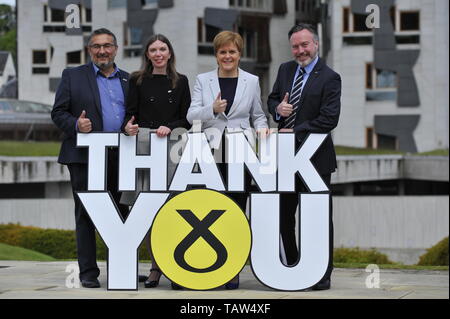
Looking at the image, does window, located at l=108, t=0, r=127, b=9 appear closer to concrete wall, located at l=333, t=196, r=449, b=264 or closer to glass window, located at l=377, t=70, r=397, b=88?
glass window, located at l=377, t=70, r=397, b=88

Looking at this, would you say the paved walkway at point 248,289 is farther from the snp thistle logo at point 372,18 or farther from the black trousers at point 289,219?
the snp thistle logo at point 372,18

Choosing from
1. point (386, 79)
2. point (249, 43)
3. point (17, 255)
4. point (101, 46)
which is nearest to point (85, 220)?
point (101, 46)

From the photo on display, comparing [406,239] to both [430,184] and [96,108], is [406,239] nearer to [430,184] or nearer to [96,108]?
[430,184]

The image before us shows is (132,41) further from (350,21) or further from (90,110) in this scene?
(90,110)

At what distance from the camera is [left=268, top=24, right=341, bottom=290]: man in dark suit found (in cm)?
895

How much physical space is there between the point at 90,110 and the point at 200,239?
1588mm

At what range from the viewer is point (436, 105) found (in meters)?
46.4

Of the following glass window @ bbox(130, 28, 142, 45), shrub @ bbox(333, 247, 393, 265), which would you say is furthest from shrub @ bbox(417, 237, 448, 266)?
glass window @ bbox(130, 28, 142, 45)

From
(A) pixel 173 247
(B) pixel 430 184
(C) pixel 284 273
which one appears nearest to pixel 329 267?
(C) pixel 284 273

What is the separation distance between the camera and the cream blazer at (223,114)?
9016 mm

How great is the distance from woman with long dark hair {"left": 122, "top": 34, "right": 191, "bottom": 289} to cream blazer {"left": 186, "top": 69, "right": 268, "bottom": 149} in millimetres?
177

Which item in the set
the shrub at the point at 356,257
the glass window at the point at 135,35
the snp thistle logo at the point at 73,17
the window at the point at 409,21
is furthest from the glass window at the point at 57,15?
the snp thistle logo at the point at 73,17

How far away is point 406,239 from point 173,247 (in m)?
20.9
